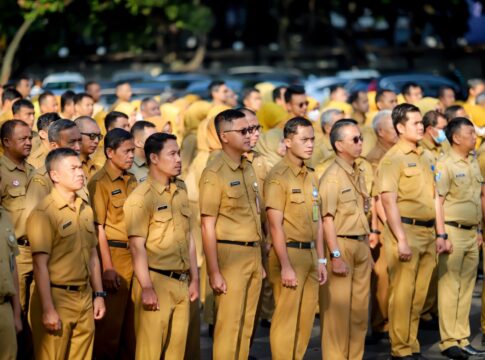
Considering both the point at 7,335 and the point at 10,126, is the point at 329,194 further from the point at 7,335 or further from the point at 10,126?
the point at 7,335

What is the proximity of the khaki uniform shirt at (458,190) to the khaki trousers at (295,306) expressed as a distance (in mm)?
1944

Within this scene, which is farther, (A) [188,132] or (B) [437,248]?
(A) [188,132]

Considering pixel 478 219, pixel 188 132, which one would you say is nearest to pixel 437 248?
pixel 478 219

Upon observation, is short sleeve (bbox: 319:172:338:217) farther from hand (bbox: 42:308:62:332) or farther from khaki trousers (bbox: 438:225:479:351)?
hand (bbox: 42:308:62:332)

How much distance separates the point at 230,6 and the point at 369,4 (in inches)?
479

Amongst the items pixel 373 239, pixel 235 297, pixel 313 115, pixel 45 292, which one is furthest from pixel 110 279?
pixel 313 115

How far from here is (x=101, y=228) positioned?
928cm

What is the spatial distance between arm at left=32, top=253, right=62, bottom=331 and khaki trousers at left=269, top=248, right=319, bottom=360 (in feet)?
6.93

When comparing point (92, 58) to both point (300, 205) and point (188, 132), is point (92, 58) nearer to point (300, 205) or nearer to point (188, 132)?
point (188, 132)

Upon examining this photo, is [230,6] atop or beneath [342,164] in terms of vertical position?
atop

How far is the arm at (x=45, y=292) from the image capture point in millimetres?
8016

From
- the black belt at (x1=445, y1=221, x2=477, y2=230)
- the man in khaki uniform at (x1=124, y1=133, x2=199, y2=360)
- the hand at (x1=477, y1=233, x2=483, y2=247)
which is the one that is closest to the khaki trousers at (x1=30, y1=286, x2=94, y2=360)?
the man in khaki uniform at (x1=124, y1=133, x2=199, y2=360)

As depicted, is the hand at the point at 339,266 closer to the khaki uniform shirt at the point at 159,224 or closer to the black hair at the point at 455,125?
the khaki uniform shirt at the point at 159,224

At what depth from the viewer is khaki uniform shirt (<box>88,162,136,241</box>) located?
945cm
